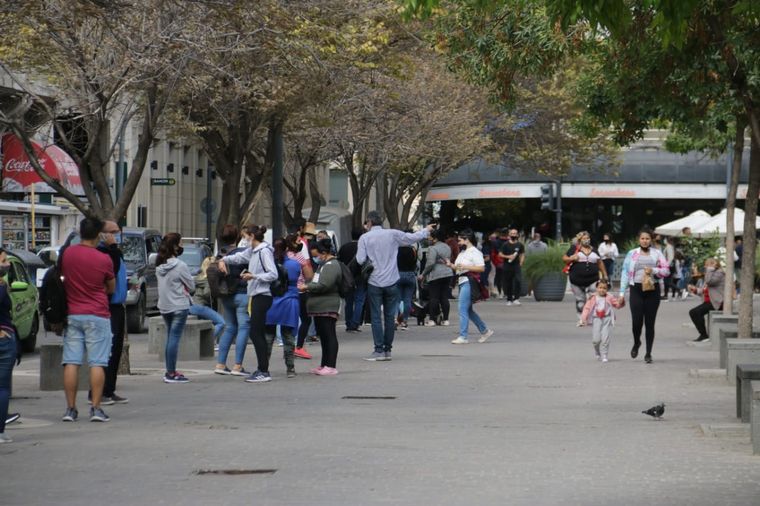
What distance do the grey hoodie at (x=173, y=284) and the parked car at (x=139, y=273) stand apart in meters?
8.49

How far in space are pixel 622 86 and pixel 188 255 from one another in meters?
13.6

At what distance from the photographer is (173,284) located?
16.5 m

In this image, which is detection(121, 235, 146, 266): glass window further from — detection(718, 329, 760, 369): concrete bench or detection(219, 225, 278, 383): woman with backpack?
detection(718, 329, 760, 369): concrete bench

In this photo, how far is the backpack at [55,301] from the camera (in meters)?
12.6

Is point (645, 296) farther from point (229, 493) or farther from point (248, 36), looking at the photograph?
point (229, 493)

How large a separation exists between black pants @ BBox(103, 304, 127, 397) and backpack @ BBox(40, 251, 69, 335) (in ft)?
5.00

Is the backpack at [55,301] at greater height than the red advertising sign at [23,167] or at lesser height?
lesser

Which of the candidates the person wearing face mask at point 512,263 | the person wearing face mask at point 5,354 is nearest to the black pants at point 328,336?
the person wearing face mask at point 5,354

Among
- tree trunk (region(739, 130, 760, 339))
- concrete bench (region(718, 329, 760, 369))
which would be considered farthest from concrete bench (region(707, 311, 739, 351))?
tree trunk (region(739, 130, 760, 339))

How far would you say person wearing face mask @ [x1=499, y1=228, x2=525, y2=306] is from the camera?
123 ft

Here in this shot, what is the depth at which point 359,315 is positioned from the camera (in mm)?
26109

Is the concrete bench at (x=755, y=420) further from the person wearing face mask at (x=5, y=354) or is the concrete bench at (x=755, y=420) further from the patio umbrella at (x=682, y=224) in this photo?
the patio umbrella at (x=682, y=224)

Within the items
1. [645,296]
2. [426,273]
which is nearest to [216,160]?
[426,273]

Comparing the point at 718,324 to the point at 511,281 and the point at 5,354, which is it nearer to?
the point at 5,354
